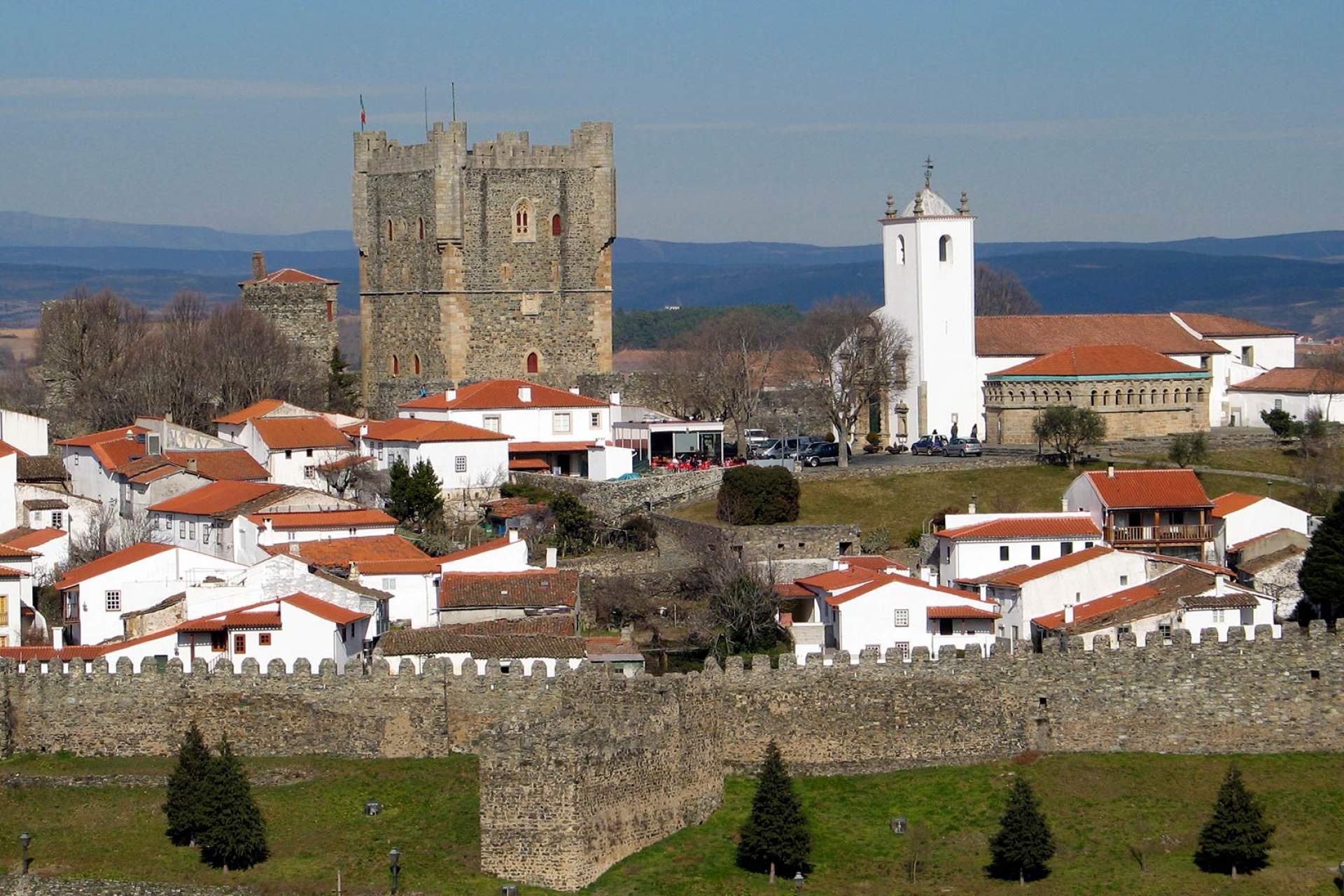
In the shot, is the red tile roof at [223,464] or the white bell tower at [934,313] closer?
the red tile roof at [223,464]

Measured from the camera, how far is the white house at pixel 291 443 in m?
63.3

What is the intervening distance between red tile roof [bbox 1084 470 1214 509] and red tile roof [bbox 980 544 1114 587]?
3964 mm

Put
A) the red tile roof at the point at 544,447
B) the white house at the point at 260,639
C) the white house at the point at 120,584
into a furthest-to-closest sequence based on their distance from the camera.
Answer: the red tile roof at the point at 544,447, the white house at the point at 120,584, the white house at the point at 260,639

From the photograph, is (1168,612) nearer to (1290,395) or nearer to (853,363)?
(853,363)

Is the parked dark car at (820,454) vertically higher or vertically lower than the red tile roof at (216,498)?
higher

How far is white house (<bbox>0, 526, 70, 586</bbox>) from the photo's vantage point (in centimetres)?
5356

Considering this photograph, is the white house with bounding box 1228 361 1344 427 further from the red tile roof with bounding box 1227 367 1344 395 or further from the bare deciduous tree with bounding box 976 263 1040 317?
the bare deciduous tree with bounding box 976 263 1040 317

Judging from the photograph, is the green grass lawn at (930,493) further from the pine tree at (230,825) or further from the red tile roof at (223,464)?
the pine tree at (230,825)

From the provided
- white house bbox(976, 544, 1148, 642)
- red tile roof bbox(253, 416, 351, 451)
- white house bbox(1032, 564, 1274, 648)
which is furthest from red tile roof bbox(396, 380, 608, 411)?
white house bbox(1032, 564, 1274, 648)

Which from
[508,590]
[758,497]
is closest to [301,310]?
[758,497]

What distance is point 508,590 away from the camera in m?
48.5

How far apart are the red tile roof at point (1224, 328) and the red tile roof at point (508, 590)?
37.8m

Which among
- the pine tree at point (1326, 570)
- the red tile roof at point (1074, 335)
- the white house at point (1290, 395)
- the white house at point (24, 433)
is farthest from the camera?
the red tile roof at point (1074, 335)

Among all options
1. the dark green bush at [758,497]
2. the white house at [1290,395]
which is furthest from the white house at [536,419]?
the white house at [1290,395]
